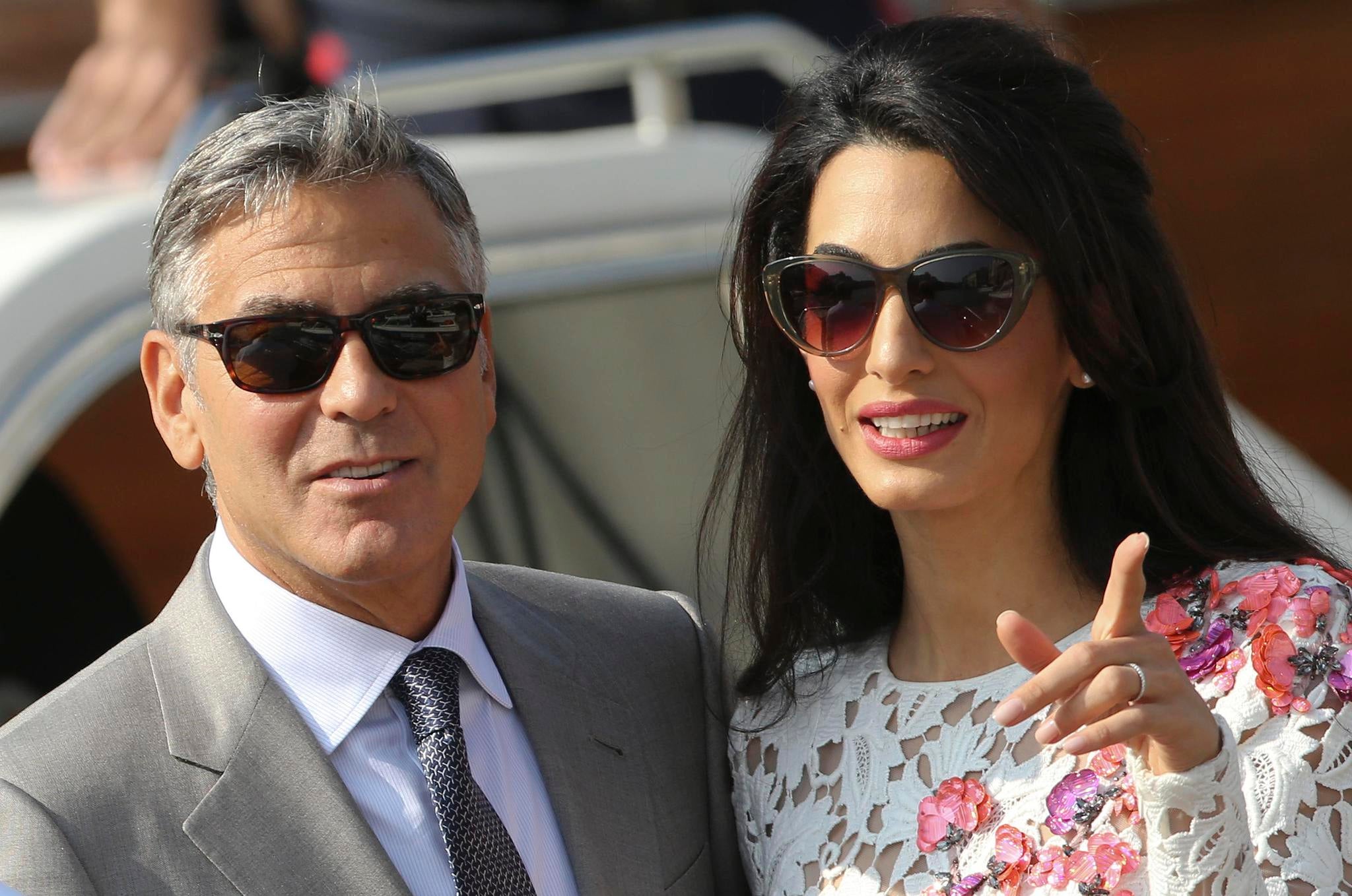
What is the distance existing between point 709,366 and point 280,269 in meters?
1.41

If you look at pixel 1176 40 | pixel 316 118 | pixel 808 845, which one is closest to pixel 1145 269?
pixel 808 845

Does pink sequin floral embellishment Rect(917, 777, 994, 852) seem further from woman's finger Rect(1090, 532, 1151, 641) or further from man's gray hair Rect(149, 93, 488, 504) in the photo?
man's gray hair Rect(149, 93, 488, 504)

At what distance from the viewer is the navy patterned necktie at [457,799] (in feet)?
6.22

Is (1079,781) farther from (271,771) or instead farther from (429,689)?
(271,771)

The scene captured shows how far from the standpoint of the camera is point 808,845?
7.06 feet

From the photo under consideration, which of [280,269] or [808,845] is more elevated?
[280,269]

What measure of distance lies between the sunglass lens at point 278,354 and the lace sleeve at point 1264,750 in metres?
1.03

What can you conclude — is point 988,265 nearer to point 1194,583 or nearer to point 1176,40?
point 1194,583

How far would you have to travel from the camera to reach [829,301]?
2.08 meters

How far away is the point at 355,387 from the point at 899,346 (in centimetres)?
65

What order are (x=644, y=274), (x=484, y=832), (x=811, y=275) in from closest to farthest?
(x=484, y=832), (x=811, y=275), (x=644, y=274)

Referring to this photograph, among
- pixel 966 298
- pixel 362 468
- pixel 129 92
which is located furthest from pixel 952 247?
pixel 129 92

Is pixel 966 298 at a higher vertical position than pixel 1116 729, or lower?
higher

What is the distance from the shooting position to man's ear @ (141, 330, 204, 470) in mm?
2115
